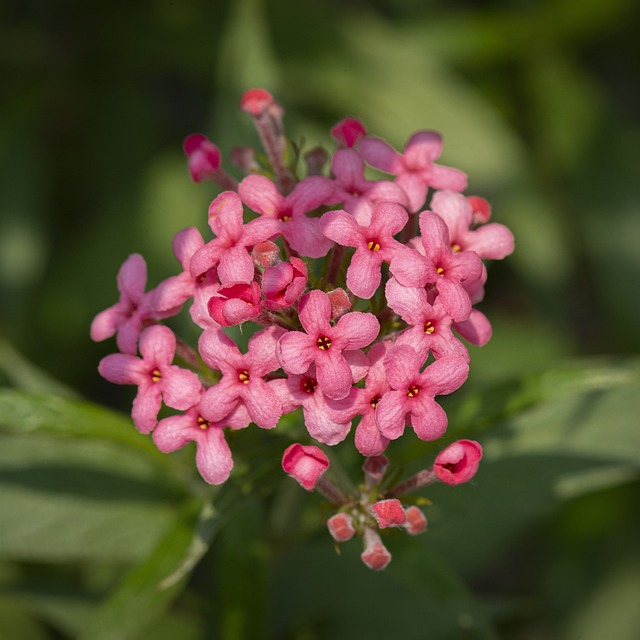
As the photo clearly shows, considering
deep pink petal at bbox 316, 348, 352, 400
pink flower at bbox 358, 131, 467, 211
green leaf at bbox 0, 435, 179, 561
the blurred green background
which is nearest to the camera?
deep pink petal at bbox 316, 348, 352, 400

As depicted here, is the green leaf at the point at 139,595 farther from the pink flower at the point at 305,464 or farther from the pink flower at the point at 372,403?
the pink flower at the point at 372,403

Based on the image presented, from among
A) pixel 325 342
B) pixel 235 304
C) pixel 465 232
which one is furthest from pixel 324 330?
pixel 465 232

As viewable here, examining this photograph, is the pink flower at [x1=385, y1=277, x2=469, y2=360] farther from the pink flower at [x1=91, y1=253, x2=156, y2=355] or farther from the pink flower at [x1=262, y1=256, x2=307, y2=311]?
A: the pink flower at [x1=91, y1=253, x2=156, y2=355]

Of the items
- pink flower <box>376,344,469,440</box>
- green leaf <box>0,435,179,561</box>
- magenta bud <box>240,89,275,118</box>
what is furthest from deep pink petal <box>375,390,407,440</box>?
green leaf <box>0,435,179,561</box>

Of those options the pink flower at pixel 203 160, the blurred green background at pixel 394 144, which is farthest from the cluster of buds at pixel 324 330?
the blurred green background at pixel 394 144

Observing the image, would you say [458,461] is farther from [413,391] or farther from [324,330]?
[324,330]

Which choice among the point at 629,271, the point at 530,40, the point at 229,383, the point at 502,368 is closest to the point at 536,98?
the point at 530,40
